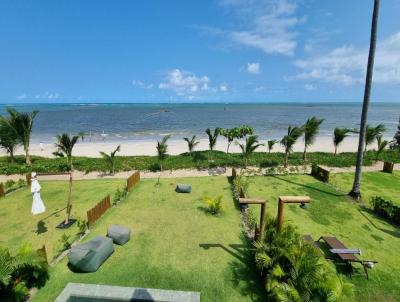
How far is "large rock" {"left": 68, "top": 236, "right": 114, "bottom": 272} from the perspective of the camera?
6.99 meters

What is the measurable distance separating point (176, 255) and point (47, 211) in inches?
290

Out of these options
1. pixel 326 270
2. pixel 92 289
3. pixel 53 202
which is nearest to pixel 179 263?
pixel 92 289

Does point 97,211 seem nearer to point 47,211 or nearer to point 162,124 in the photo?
point 47,211

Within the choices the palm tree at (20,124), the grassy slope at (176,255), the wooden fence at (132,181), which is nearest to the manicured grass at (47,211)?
the wooden fence at (132,181)

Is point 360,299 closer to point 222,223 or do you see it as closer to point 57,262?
point 222,223

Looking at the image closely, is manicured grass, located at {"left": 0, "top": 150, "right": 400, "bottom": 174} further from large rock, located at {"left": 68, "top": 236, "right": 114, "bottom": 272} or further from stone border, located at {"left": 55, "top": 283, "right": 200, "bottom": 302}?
stone border, located at {"left": 55, "top": 283, "right": 200, "bottom": 302}

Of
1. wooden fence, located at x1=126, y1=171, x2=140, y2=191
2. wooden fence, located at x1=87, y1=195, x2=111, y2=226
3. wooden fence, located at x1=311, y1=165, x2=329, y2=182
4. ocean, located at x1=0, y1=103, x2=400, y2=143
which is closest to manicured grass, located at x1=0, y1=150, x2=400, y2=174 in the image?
wooden fence, located at x1=311, y1=165, x2=329, y2=182

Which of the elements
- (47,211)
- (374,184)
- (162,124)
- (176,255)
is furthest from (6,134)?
(162,124)

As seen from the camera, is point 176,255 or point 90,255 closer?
point 90,255

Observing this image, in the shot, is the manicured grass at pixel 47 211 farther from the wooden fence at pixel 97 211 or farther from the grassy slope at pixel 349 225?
the grassy slope at pixel 349 225

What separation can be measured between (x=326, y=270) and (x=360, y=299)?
63.4 inches

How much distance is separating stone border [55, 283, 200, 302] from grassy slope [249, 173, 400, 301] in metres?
4.76

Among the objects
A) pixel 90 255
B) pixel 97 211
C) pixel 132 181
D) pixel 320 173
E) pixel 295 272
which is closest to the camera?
pixel 295 272

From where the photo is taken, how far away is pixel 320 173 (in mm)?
15938
